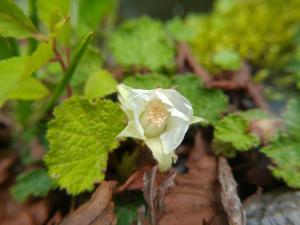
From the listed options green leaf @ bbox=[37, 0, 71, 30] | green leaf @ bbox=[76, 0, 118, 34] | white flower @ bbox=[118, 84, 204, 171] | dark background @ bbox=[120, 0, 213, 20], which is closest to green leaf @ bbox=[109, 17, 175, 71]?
green leaf @ bbox=[76, 0, 118, 34]

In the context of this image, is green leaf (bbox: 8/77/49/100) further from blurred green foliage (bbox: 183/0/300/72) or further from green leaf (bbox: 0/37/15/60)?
blurred green foliage (bbox: 183/0/300/72)

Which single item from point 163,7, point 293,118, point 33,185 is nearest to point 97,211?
point 33,185

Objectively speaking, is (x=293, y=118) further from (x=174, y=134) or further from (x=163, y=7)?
(x=163, y=7)

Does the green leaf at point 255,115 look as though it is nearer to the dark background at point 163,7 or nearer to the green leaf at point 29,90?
the green leaf at point 29,90

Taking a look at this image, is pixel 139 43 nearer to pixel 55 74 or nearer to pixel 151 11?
pixel 55 74

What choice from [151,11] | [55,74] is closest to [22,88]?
[55,74]

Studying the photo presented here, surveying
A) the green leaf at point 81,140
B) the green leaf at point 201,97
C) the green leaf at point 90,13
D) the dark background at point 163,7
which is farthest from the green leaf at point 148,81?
the dark background at point 163,7

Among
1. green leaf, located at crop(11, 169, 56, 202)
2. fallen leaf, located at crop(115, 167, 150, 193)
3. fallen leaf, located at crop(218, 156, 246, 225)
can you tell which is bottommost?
fallen leaf, located at crop(218, 156, 246, 225)
